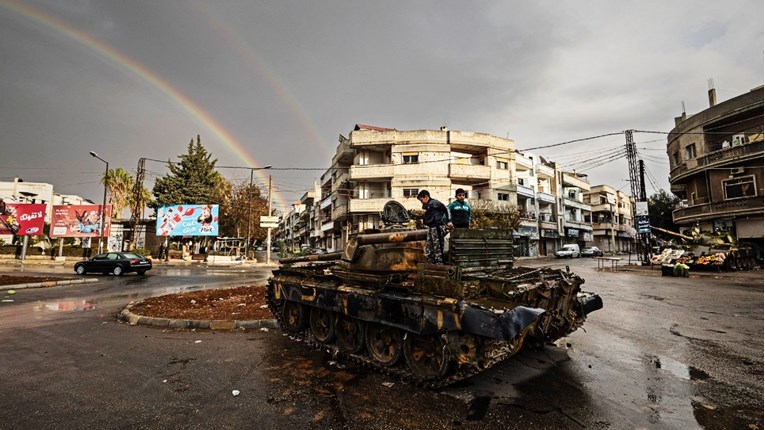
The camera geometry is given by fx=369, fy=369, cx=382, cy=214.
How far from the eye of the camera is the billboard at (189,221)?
32.1 metres

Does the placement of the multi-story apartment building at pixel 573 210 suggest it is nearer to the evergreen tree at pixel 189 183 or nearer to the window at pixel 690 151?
the window at pixel 690 151

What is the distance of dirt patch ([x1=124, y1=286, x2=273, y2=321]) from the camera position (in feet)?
26.2

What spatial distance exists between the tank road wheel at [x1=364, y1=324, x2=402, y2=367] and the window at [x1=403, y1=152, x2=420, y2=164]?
29.0m

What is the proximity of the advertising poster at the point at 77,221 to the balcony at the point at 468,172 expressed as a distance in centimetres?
Result: 2944

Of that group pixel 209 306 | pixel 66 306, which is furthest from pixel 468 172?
pixel 66 306

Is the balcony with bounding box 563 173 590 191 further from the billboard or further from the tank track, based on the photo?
the tank track

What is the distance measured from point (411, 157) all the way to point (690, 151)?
72.4 ft

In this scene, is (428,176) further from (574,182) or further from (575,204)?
(574,182)

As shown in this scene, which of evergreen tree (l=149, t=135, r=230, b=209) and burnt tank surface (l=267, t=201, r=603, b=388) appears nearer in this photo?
burnt tank surface (l=267, t=201, r=603, b=388)

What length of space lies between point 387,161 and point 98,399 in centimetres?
3217

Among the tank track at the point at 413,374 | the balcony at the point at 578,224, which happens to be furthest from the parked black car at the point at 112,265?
the balcony at the point at 578,224

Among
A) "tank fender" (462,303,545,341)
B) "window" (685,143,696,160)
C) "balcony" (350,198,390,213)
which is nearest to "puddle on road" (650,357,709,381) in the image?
"tank fender" (462,303,545,341)

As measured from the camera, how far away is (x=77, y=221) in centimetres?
3055

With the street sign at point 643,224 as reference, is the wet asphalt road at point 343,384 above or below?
below
